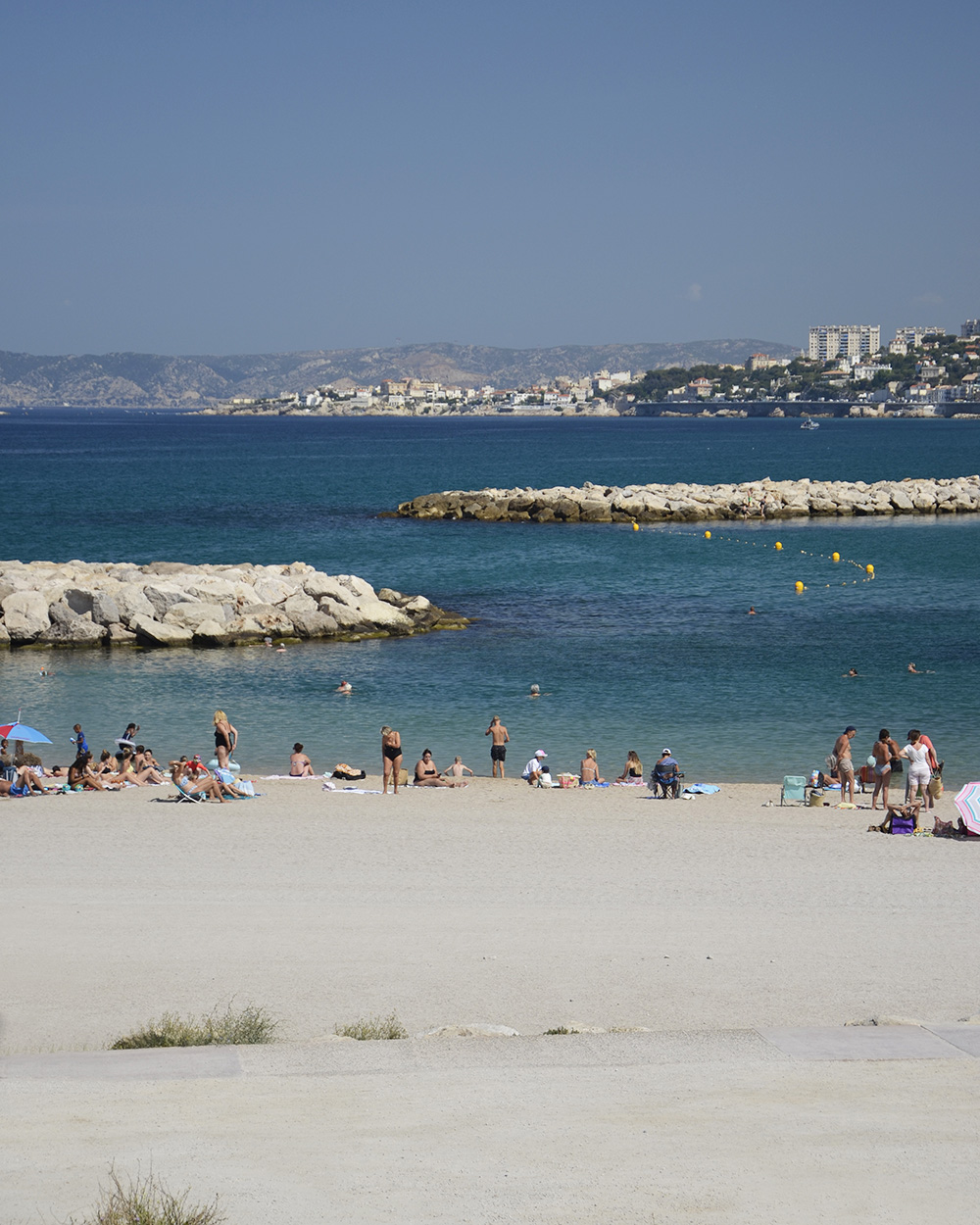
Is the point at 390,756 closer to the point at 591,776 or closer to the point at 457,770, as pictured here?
the point at 457,770

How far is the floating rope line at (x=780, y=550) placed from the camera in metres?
42.4

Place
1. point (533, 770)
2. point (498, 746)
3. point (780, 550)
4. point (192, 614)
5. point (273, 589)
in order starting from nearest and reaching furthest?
point (533, 770), point (498, 746), point (192, 614), point (273, 589), point (780, 550)

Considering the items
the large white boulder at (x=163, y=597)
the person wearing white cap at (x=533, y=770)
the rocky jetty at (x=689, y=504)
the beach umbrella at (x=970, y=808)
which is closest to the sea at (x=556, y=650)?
the person wearing white cap at (x=533, y=770)

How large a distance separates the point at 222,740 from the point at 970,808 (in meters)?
10.8

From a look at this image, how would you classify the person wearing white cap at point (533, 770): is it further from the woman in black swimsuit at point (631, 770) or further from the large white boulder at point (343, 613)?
the large white boulder at point (343, 613)

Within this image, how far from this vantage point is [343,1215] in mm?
6383

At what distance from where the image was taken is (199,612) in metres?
33.2

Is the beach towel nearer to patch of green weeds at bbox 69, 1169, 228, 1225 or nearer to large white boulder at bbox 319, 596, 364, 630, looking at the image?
patch of green weeds at bbox 69, 1169, 228, 1225

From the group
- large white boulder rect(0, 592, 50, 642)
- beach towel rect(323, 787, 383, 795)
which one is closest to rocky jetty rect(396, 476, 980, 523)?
large white boulder rect(0, 592, 50, 642)

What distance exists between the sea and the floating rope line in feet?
0.87

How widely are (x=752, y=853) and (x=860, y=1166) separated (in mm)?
8390

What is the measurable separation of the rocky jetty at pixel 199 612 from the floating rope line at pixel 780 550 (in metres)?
14.3

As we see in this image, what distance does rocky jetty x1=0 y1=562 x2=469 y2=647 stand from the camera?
108ft

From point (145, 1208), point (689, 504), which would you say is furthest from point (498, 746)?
point (689, 504)
